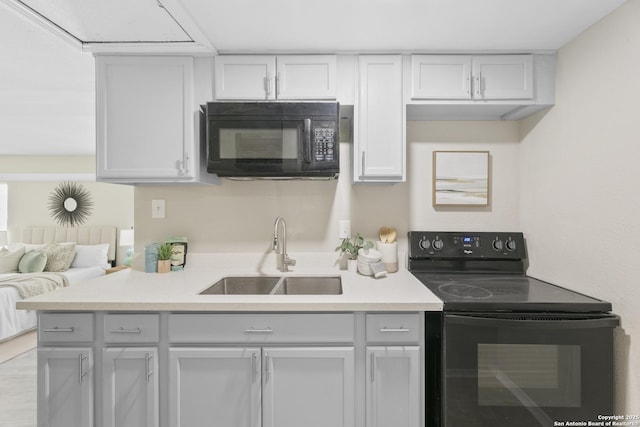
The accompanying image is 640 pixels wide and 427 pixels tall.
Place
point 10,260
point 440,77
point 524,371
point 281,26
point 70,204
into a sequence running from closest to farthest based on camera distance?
point 524,371
point 281,26
point 440,77
point 10,260
point 70,204

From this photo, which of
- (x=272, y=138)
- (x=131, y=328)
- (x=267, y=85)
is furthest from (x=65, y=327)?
(x=267, y=85)

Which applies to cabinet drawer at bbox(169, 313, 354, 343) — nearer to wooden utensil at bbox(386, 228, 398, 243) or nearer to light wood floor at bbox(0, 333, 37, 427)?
wooden utensil at bbox(386, 228, 398, 243)

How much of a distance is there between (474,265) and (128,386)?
1935 mm

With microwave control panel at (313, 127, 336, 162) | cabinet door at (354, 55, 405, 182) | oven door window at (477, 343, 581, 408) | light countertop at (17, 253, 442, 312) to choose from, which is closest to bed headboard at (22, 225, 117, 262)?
light countertop at (17, 253, 442, 312)

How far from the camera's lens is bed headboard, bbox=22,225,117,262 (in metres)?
5.33

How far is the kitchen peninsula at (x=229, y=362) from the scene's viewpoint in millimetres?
1437

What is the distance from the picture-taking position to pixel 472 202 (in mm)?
2111

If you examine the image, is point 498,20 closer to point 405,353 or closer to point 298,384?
point 405,353

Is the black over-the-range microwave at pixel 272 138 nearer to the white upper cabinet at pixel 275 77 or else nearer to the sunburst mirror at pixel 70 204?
the white upper cabinet at pixel 275 77

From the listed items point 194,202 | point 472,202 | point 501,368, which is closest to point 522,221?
point 472,202

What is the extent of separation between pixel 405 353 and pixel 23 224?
21.8 ft

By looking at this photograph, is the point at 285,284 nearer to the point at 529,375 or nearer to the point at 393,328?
the point at 393,328

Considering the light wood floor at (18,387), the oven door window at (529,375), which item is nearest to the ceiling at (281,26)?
the oven door window at (529,375)

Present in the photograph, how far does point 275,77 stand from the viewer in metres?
1.81
